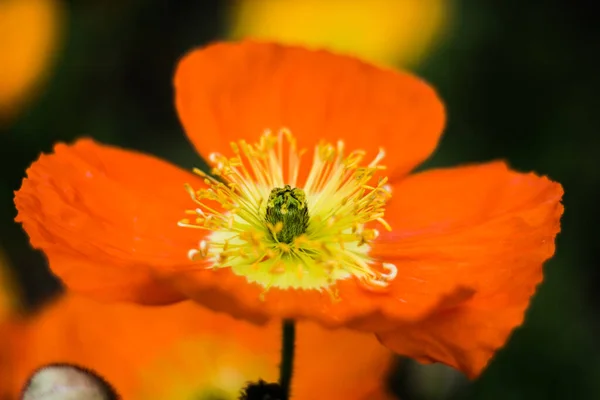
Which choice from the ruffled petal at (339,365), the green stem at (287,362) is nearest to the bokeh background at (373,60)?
the ruffled petal at (339,365)


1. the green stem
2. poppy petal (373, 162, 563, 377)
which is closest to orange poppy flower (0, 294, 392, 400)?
poppy petal (373, 162, 563, 377)

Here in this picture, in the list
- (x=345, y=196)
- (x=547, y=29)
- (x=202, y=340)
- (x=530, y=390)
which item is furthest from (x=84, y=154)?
(x=547, y=29)

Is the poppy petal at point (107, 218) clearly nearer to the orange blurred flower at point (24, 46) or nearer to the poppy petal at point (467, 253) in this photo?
the poppy petal at point (467, 253)

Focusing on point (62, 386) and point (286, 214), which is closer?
point (62, 386)

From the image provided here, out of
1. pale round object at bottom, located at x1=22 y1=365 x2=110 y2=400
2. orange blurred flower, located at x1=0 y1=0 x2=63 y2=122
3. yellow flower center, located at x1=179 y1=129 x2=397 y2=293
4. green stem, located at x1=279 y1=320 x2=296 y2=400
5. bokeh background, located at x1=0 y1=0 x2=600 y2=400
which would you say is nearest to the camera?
pale round object at bottom, located at x1=22 y1=365 x2=110 y2=400

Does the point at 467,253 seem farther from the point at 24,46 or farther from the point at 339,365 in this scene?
the point at 24,46

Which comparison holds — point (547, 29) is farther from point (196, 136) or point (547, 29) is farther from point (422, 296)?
point (422, 296)

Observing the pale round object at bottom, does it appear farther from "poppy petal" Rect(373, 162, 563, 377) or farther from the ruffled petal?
the ruffled petal

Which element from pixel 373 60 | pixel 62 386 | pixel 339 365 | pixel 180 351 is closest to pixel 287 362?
pixel 62 386
